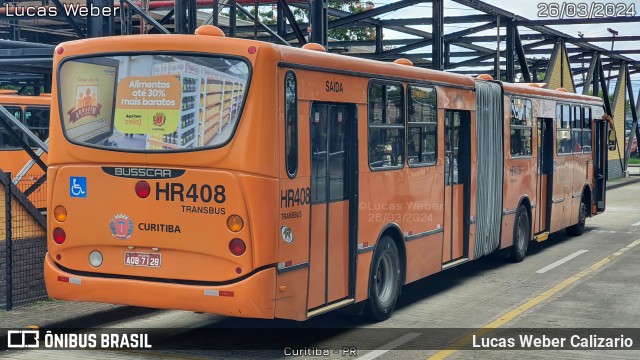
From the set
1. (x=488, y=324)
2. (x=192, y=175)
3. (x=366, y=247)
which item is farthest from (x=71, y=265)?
(x=488, y=324)

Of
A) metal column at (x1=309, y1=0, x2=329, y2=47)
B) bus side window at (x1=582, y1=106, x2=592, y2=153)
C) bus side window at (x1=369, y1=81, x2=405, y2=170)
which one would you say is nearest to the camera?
bus side window at (x1=369, y1=81, x2=405, y2=170)

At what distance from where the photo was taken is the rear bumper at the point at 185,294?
905 centimetres

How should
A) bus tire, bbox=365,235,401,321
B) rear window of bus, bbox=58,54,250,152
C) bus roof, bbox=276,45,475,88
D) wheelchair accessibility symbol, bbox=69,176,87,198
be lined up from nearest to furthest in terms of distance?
rear window of bus, bbox=58,54,250,152
bus roof, bbox=276,45,475,88
wheelchair accessibility symbol, bbox=69,176,87,198
bus tire, bbox=365,235,401,321

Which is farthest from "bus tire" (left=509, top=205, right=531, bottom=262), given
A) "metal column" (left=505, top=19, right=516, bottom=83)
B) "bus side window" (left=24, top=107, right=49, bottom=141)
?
"metal column" (left=505, top=19, right=516, bottom=83)

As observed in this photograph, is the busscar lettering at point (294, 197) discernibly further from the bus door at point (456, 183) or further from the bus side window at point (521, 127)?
the bus side window at point (521, 127)

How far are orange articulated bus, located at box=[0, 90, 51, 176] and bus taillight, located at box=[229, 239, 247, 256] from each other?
15397 millimetres

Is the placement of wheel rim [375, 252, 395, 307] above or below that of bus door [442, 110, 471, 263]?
below

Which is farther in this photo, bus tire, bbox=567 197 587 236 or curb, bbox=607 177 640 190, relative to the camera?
curb, bbox=607 177 640 190

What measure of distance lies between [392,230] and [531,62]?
47726mm

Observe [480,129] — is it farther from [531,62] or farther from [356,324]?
[531,62]

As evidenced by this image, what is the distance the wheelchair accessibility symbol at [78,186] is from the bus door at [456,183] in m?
5.65

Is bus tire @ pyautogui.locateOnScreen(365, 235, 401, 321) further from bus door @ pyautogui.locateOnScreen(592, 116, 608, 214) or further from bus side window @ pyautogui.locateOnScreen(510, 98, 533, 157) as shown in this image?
bus door @ pyautogui.locateOnScreen(592, 116, 608, 214)

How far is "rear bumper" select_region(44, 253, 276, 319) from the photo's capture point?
9.05 metres

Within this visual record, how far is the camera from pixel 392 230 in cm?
1202
